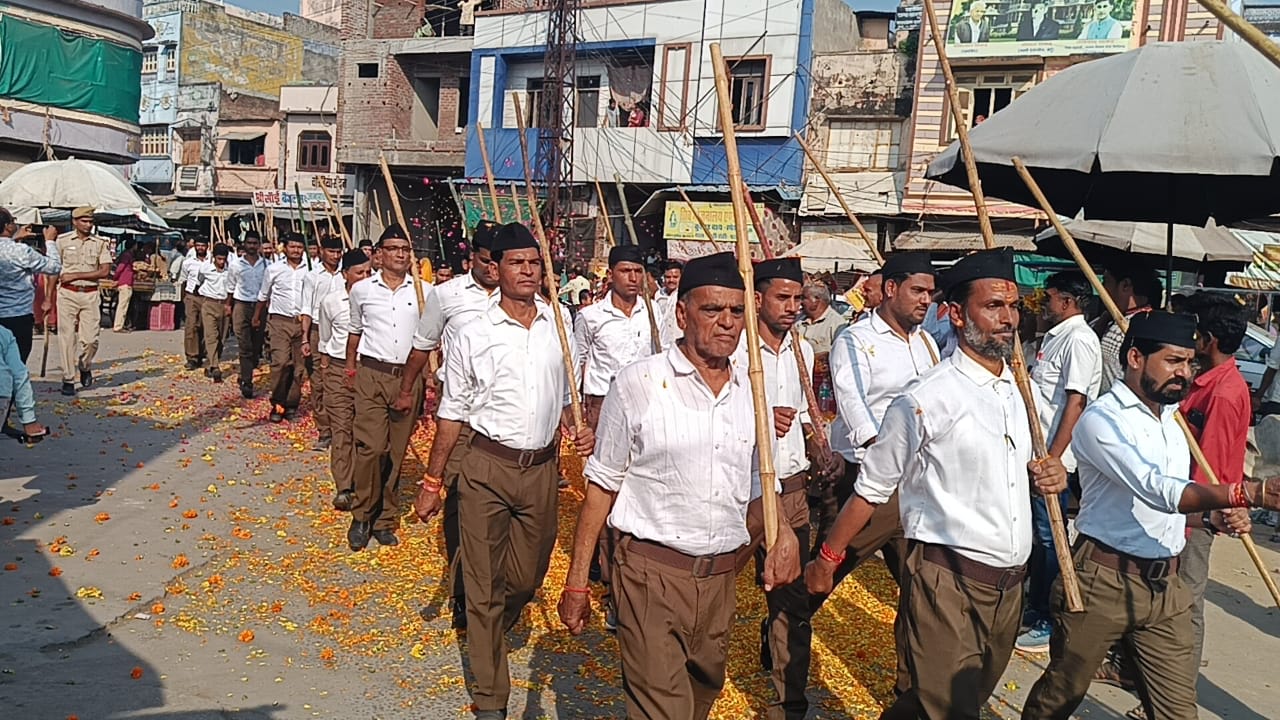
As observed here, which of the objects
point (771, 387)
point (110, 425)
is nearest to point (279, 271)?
point (110, 425)

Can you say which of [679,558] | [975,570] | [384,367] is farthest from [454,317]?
[975,570]

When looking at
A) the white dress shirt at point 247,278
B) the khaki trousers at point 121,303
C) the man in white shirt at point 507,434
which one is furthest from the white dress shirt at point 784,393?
the khaki trousers at point 121,303

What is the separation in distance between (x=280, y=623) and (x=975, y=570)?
163 inches

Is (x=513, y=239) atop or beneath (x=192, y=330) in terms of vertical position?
atop

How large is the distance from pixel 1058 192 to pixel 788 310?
3.13 metres

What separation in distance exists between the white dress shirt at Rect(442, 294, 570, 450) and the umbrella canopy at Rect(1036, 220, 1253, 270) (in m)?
5.91

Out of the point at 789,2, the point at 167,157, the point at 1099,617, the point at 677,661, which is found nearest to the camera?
the point at 677,661

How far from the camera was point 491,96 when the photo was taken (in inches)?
1149

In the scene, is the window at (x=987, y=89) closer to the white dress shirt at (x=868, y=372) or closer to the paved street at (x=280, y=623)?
the paved street at (x=280, y=623)

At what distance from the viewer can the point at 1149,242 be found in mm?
10195

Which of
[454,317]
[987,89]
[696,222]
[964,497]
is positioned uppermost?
[987,89]

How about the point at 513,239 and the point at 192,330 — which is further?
the point at 192,330

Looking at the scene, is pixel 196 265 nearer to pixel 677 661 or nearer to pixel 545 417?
pixel 545 417

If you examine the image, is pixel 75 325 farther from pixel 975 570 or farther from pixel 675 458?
pixel 975 570
